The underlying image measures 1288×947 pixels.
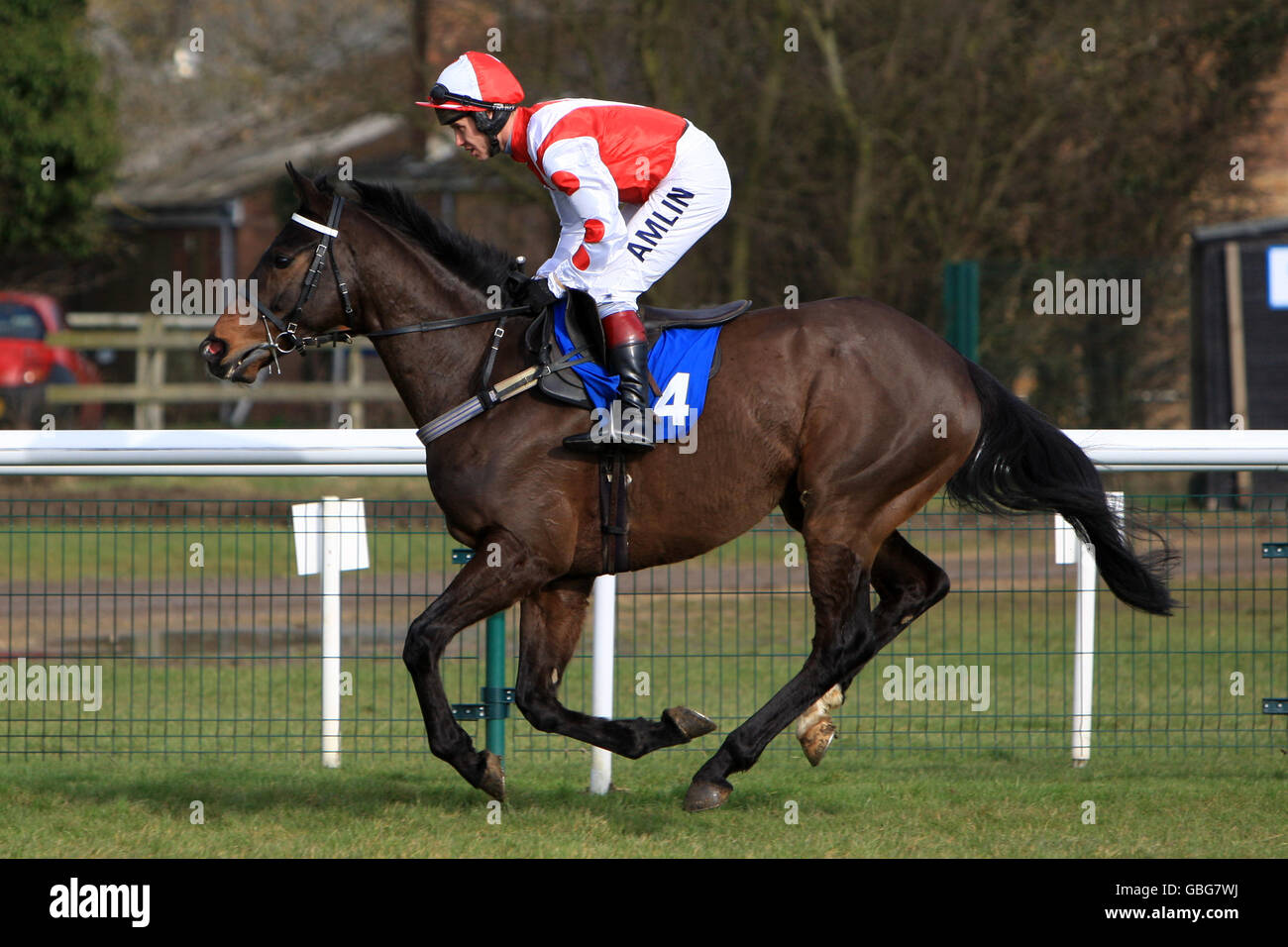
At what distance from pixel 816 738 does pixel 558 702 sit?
0.91 meters

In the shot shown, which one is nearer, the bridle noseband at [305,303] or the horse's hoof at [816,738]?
the bridle noseband at [305,303]

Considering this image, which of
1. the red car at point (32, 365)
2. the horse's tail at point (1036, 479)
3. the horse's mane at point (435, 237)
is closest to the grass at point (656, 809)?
the horse's tail at point (1036, 479)

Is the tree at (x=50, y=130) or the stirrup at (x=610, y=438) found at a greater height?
the tree at (x=50, y=130)

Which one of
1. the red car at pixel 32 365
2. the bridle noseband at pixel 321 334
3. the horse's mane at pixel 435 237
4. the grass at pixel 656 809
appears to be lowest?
the grass at pixel 656 809

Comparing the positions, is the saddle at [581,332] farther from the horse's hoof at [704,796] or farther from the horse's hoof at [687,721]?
the horse's hoof at [704,796]

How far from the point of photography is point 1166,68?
1561 cm

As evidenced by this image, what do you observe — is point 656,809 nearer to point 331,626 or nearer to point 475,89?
point 331,626

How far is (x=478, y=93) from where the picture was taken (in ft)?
16.0

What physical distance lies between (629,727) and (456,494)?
3.00 ft

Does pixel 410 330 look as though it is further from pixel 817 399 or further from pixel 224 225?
pixel 224 225

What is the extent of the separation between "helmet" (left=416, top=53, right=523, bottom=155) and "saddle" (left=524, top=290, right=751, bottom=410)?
1.91 feet

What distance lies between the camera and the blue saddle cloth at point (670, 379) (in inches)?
193

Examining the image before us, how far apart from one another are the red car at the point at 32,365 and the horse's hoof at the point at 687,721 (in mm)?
12382

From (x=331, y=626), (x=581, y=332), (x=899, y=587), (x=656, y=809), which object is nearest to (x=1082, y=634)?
(x=899, y=587)
